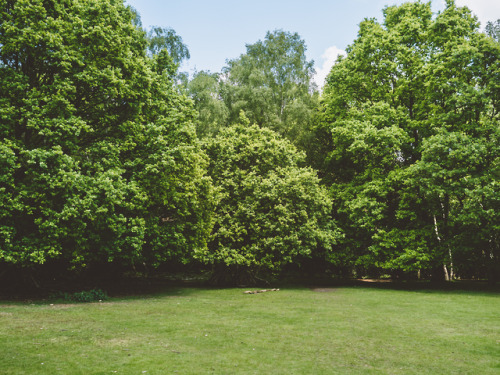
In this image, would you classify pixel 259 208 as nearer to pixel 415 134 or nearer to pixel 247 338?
pixel 415 134

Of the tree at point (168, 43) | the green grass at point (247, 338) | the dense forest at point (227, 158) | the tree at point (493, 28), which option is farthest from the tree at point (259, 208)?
the tree at point (493, 28)

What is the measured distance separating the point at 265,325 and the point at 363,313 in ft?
17.2

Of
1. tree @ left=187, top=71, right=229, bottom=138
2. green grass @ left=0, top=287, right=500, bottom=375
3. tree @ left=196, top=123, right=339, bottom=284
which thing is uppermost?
tree @ left=187, top=71, right=229, bottom=138

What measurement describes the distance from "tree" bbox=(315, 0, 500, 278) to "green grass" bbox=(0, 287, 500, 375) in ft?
31.8

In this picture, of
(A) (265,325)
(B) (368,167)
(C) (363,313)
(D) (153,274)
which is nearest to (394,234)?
(B) (368,167)

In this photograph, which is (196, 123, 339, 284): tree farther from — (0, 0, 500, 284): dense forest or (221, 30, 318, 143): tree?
(221, 30, 318, 143): tree

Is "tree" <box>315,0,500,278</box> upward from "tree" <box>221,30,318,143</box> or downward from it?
downward

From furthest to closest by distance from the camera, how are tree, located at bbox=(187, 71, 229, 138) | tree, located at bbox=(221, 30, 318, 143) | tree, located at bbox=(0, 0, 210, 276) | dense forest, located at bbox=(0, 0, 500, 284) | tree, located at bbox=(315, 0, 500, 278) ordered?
tree, located at bbox=(221, 30, 318, 143) < tree, located at bbox=(187, 71, 229, 138) < tree, located at bbox=(315, 0, 500, 278) < dense forest, located at bbox=(0, 0, 500, 284) < tree, located at bbox=(0, 0, 210, 276)

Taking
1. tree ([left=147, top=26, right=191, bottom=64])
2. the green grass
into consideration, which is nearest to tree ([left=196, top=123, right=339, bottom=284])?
the green grass

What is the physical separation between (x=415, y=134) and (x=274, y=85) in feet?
67.4

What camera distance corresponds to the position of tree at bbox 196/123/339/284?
27844mm

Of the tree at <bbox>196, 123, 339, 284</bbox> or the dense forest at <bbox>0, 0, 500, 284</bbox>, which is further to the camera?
the tree at <bbox>196, 123, 339, 284</bbox>

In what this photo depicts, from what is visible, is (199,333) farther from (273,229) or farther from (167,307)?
(273,229)

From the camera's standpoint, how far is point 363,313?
639 inches
